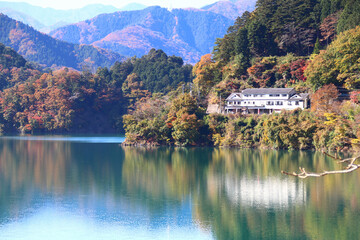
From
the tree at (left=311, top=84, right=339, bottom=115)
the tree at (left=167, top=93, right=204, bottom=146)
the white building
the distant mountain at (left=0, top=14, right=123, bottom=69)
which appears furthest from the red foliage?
the distant mountain at (left=0, top=14, right=123, bottom=69)

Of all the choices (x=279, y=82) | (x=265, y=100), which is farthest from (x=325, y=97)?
(x=279, y=82)

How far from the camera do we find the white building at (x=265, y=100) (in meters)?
57.3

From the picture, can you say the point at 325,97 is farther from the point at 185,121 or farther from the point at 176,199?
the point at 176,199

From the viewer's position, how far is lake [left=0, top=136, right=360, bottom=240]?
69.3 ft

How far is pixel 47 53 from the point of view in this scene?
18250 cm

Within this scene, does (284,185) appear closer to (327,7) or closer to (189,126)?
(189,126)

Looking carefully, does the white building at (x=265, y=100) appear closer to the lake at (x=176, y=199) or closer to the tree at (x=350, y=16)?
the tree at (x=350, y=16)

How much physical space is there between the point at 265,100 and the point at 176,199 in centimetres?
3486

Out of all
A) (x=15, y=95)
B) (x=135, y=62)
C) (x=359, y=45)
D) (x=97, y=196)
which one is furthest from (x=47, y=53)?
(x=97, y=196)

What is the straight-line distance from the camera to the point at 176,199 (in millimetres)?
27406

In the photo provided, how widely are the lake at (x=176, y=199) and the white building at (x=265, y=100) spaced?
46.3 feet

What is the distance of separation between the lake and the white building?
14.1 meters

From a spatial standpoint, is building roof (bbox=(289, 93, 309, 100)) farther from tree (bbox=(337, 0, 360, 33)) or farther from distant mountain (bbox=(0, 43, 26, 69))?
distant mountain (bbox=(0, 43, 26, 69))

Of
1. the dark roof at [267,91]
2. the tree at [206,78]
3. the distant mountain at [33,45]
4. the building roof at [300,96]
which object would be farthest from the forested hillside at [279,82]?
the distant mountain at [33,45]
